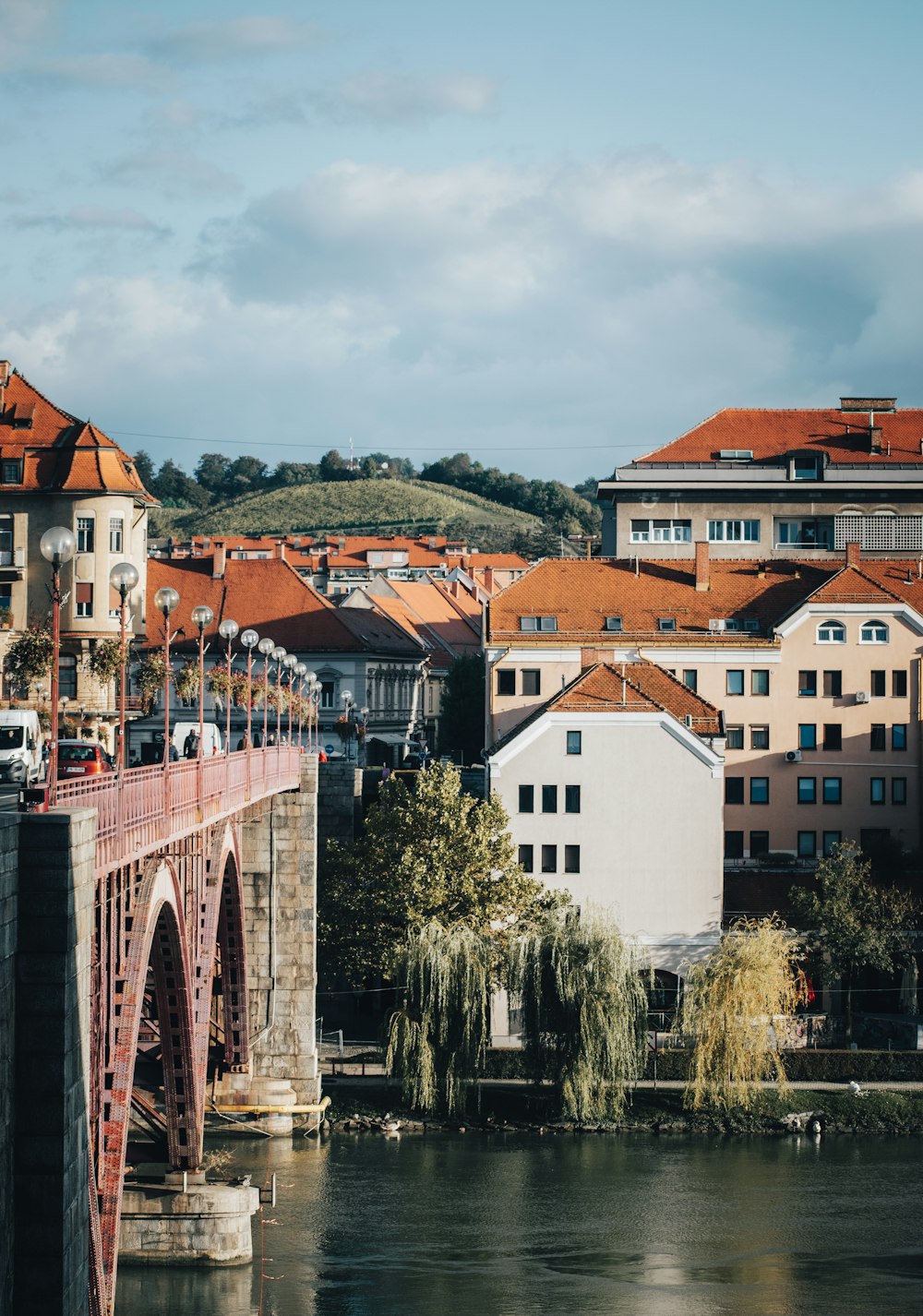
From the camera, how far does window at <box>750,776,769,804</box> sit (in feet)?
231

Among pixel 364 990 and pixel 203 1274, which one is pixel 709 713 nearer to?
pixel 364 990

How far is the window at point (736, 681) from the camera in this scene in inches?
2835

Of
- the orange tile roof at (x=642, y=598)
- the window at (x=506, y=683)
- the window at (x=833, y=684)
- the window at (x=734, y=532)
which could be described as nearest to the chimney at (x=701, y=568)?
the orange tile roof at (x=642, y=598)

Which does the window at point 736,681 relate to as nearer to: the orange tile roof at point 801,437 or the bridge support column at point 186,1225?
the orange tile roof at point 801,437

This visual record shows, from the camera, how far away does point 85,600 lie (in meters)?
78.0

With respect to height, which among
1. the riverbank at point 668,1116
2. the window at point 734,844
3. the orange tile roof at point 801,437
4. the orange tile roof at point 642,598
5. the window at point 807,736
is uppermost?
the orange tile roof at point 801,437

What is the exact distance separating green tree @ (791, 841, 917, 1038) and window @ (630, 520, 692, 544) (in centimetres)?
2362

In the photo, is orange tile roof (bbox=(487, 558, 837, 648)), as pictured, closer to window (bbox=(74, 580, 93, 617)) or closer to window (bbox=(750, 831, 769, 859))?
window (bbox=(750, 831, 769, 859))

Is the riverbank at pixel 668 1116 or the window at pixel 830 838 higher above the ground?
the window at pixel 830 838

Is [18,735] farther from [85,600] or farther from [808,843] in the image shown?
[808,843]

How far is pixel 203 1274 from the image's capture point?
139 feet

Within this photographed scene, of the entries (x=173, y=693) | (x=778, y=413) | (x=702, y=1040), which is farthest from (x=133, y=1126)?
(x=778, y=413)

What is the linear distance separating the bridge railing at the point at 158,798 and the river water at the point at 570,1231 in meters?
9.49

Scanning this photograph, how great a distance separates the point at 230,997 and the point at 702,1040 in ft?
43.0
